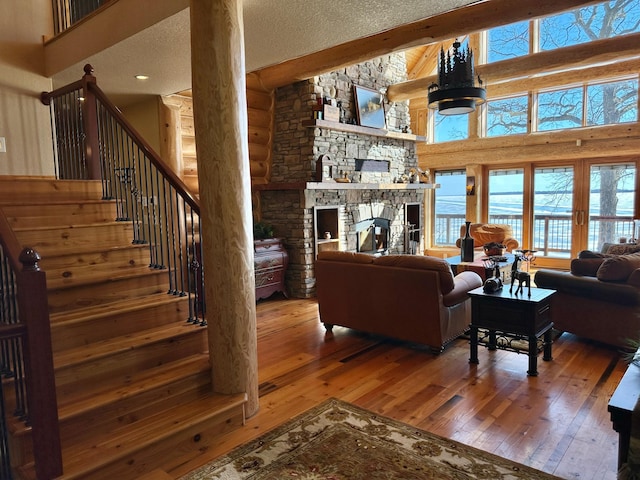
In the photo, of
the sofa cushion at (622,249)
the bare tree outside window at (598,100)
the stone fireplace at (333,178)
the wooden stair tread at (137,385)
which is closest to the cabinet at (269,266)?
the stone fireplace at (333,178)

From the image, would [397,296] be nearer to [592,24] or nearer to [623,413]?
[623,413]

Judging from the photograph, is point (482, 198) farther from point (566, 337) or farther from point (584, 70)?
point (566, 337)

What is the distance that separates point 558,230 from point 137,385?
28.5 feet

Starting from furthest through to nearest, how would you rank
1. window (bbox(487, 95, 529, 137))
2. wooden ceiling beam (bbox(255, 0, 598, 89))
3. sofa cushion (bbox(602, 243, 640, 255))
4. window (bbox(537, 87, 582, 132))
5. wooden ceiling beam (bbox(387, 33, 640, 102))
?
window (bbox(487, 95, 529, 137))
window (bbox(537, 87, 582, 132))
wooden ceiling beam (bbox(387, 33, 640, 102))
sofa cushion (bbox(602, 243, 640, 255))
wooden ceiling beam (bbox(255, 0, 598, 89))

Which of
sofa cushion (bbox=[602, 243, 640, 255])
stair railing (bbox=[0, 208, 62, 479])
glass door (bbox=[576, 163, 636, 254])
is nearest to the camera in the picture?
stair railing (bbox=[0, 208, 62, 479])

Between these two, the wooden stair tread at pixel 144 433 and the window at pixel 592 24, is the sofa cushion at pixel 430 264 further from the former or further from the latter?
the window at pixel 592 24

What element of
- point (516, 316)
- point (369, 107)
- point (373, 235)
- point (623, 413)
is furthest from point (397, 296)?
point (369, 107)

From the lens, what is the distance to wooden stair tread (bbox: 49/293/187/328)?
2.95 metres

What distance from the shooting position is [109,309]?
320 centimetres

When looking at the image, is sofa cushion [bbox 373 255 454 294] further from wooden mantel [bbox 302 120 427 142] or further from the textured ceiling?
wooden mantel [bbox 302 120 427 142]

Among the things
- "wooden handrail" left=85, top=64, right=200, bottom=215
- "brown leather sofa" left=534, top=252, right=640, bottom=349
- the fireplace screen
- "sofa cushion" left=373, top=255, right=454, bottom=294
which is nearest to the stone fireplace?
the fireplace screen

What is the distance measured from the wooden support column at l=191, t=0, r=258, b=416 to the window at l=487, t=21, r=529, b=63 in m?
7.93

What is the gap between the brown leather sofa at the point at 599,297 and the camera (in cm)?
396

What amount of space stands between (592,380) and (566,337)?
1185 millimetres
